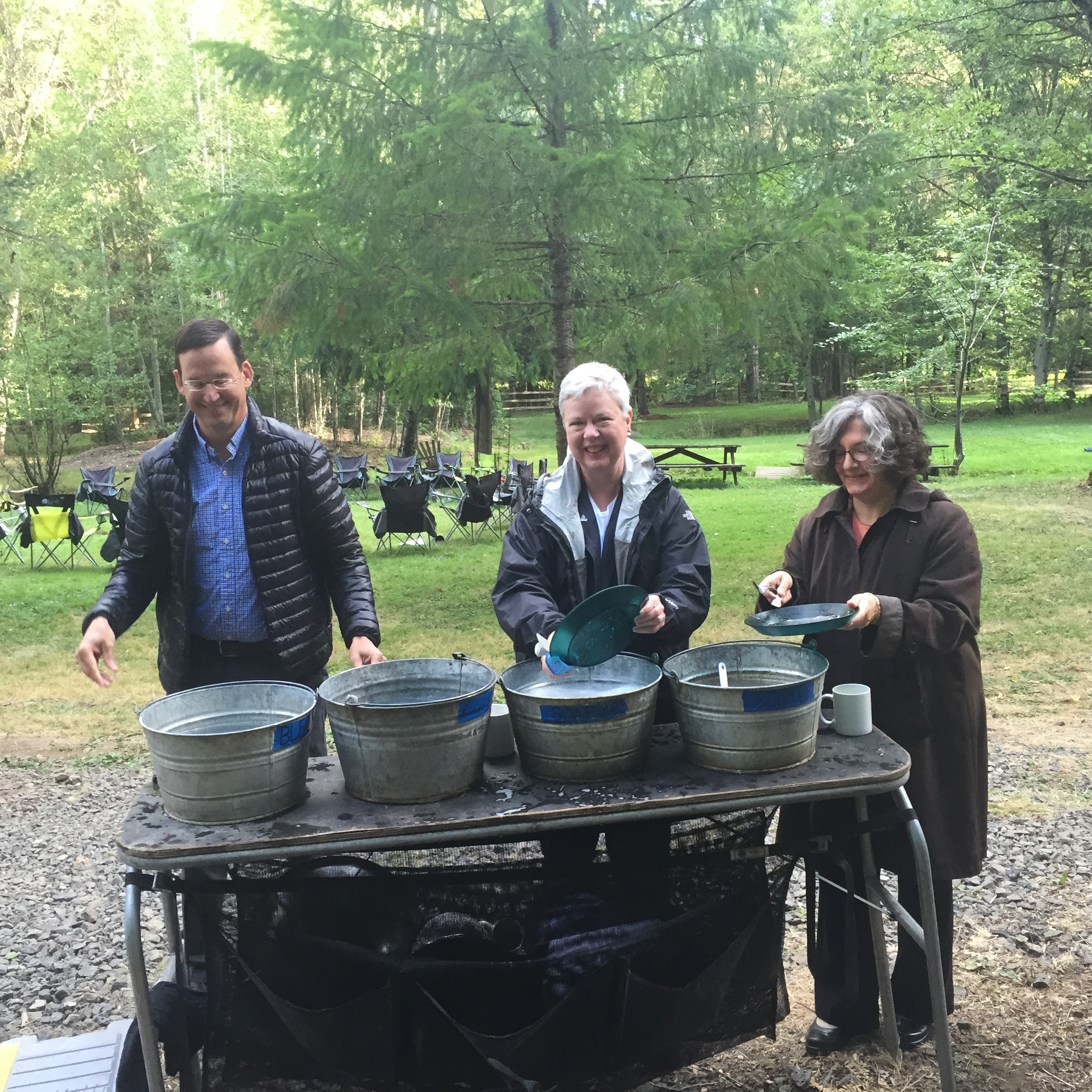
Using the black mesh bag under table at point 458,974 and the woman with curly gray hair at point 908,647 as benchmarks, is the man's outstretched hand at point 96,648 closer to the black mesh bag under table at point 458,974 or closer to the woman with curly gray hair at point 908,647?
the black mesh bag under table at point 458,974

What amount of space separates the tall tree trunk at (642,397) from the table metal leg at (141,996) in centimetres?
3093

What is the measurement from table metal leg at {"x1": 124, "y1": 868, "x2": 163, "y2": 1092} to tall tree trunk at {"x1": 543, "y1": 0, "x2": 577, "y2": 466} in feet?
16.5

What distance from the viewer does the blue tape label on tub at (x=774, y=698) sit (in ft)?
5.90

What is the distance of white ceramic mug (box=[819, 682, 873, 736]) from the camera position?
2045 millimetres

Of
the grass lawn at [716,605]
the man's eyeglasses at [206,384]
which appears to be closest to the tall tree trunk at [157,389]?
the grass lawn at [716,605]

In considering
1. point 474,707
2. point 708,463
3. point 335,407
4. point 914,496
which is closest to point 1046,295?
point 708,463

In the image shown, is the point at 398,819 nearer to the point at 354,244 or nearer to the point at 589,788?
the point at 589,788

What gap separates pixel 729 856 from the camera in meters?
2.02

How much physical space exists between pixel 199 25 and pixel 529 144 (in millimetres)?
25797

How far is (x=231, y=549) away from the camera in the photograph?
241cm

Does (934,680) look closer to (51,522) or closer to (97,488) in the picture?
(51,522)

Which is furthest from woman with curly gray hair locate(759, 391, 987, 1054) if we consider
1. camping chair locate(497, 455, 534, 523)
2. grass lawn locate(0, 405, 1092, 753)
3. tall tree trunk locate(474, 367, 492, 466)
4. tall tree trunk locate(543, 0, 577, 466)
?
tall tree trunk locate(474, 367, 492, 466)

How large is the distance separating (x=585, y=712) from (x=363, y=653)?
0.72m

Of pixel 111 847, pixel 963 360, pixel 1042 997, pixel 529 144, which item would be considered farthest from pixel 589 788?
pixel 963 360
